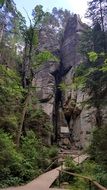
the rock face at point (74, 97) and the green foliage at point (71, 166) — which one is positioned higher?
the rock face at point (74, 97)

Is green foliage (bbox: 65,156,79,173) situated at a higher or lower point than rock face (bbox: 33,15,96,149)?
lower

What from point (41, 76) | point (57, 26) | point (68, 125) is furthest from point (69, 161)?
point (57, 26)

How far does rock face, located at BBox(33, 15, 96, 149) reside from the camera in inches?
1237

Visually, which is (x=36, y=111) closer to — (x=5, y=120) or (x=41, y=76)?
(x=5, y=120)

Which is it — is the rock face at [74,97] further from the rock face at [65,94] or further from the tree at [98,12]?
the tree at [98,12]

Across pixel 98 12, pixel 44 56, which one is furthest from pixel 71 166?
pixel 98 12

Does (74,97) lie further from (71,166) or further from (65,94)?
(71,166)

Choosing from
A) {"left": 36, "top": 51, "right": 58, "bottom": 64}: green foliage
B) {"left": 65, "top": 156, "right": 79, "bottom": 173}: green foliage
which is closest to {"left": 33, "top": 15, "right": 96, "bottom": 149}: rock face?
{"left": 36, "top": 51, "right": 58, "bottom": 64}: green foliage

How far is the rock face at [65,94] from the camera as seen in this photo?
103ft

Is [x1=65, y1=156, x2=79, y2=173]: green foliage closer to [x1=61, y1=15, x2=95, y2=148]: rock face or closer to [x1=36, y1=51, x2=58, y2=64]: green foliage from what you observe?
[x1=36, y1=51, x2=58, y2=64]: green foliage

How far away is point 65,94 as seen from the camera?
3509cm

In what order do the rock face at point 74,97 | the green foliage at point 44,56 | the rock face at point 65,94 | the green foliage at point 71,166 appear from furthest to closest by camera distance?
1. the rock face at point 65,94
2. the rock face at point 74,97
3. the green foliage at point 44,56
4. the green foliage at point 71,166

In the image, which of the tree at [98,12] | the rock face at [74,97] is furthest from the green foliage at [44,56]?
the rock face at [74,97]

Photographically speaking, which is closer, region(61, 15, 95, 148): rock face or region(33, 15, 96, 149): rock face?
region(61, 15, 95, 148): rock face
